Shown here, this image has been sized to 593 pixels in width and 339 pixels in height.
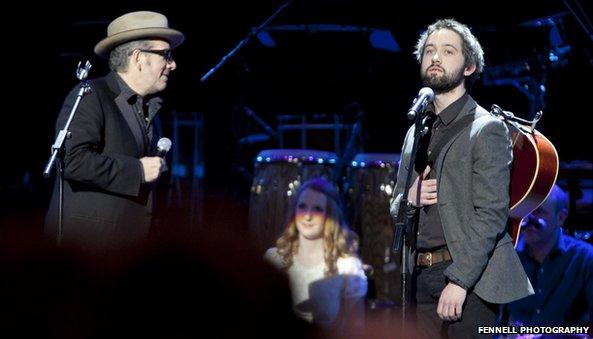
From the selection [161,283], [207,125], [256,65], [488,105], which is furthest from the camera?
[207,125]

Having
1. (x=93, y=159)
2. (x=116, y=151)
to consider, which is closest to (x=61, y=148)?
(x=93, y=159)

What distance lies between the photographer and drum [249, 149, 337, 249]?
25.9 ft

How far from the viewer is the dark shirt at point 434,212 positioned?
3912mm

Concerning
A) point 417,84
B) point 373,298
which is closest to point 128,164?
point 373,298

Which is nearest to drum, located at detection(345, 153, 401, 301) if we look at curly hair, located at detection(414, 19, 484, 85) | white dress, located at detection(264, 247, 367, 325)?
white dress, located at detection(264, 247, 367, 325)

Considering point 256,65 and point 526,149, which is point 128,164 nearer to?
point 526,149

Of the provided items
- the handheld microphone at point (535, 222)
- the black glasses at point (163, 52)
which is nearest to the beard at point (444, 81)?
the black glasses at point (163, 52)

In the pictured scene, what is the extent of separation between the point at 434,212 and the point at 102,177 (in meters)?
1.66

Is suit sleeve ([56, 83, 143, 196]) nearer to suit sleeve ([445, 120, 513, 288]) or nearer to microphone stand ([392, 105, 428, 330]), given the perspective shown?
microphone stand ([392, 105, 428, 330])

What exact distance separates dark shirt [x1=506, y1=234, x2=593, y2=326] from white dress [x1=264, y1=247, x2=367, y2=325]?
3.69 feet

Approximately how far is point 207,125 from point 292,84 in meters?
1.37

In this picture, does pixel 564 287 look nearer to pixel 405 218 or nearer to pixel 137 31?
pixel 405 218

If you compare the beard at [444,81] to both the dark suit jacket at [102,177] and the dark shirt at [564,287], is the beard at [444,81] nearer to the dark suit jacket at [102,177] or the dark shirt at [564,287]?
the dark suit jacket at [102,177]

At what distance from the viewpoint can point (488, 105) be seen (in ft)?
27.8
